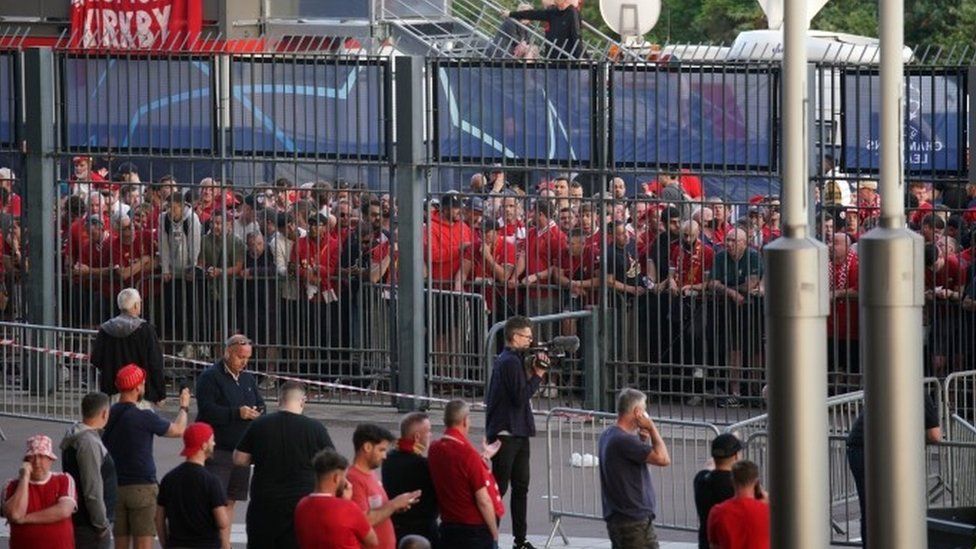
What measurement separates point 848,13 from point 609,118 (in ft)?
85.0

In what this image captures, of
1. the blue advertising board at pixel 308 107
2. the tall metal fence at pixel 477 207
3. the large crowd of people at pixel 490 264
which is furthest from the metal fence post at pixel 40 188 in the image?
the blue advertising board at pixel 308 107

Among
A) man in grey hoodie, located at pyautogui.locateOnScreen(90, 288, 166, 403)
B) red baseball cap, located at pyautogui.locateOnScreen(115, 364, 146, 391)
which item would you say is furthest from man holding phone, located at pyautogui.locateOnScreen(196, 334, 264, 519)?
man in grey hoodie, located at pyautogui.locateOnScreen(90, 288, 166, 403)

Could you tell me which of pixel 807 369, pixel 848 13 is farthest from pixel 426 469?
pixel 848 13

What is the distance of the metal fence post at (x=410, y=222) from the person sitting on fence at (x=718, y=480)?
7193 millimetres

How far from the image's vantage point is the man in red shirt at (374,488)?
44.1 feet

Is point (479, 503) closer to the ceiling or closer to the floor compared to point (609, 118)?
closer to the floor

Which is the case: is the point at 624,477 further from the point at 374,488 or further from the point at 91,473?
the point at 91,473

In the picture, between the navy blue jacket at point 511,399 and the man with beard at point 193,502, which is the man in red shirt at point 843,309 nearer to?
the navy blue jacket at point 511,399

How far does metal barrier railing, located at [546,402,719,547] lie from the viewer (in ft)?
55.2

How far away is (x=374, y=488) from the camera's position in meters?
13.6

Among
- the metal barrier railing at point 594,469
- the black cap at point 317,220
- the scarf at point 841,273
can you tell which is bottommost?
the metal barrier railing at point 594,469

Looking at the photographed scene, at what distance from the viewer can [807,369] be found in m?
11.0

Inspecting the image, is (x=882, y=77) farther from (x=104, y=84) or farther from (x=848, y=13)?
(x=848, y=13)

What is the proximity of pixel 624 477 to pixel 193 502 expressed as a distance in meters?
2.60
